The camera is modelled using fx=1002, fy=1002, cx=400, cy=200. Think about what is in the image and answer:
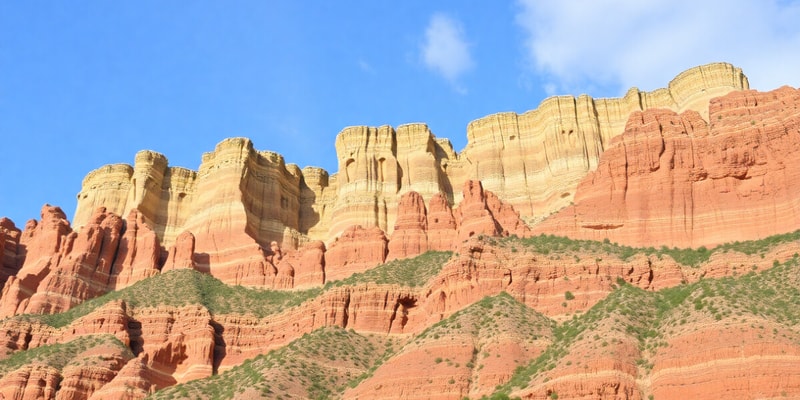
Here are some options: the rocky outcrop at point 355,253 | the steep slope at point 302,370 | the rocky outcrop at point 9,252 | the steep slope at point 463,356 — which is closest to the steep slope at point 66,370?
the steep slope at point 302,370

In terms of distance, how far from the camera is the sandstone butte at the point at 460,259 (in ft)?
193

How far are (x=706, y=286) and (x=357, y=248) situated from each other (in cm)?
3600

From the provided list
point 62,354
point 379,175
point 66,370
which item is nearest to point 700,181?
point 379,175

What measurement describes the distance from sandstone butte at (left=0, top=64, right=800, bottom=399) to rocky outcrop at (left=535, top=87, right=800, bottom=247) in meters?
0.17

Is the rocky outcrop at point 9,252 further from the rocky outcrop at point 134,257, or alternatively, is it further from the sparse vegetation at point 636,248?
the sparse vegetation at point 636,248

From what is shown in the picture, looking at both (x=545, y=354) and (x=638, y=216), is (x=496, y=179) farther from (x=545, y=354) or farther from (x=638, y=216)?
(x=545, y=354)

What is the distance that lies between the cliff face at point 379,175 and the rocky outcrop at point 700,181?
1665 cm

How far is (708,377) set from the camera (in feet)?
174

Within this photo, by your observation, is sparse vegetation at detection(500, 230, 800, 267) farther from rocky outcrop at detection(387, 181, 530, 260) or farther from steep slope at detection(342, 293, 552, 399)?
steep slope at detection(342, 293, 552, 399)

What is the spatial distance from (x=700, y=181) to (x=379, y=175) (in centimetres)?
3965

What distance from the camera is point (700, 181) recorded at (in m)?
79.6

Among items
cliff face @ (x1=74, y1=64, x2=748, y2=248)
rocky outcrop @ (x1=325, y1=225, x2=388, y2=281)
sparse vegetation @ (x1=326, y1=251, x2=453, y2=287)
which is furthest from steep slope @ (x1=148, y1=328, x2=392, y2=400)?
cliff face @ (x1=74, y1=64, x2=748, y2=248)

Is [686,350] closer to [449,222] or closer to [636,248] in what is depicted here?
[636,248]

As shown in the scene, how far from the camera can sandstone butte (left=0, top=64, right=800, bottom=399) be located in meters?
58.9
